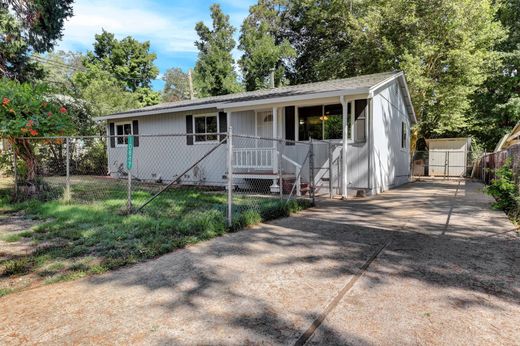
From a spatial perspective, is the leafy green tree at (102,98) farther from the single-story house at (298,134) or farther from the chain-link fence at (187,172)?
the single-story house at (298,134)

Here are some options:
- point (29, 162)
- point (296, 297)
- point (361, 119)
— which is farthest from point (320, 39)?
point (296, 297)

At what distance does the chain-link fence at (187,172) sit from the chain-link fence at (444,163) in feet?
44.5

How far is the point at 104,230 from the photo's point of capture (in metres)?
4.98

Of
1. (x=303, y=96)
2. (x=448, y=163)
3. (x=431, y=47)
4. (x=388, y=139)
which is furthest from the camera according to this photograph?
(x=448, y=163)

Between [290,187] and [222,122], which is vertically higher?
[222,122]

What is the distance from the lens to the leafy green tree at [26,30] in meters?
14.6

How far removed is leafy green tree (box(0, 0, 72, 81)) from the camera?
1458cm

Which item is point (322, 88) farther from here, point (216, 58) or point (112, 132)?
point (216, 58)

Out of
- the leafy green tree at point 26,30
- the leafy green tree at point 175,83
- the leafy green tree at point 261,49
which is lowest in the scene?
the leafy green tree at point 26,30

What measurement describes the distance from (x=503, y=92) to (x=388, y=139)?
51.2 ft

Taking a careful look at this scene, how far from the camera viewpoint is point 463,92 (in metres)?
16.4

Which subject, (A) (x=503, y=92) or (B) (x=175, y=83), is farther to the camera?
(B) (x=175, y=83)

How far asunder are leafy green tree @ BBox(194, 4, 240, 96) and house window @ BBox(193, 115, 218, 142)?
12.3m

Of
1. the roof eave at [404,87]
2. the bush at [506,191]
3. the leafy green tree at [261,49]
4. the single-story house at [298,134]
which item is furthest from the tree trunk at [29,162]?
the leafy green tree at [261,49]
